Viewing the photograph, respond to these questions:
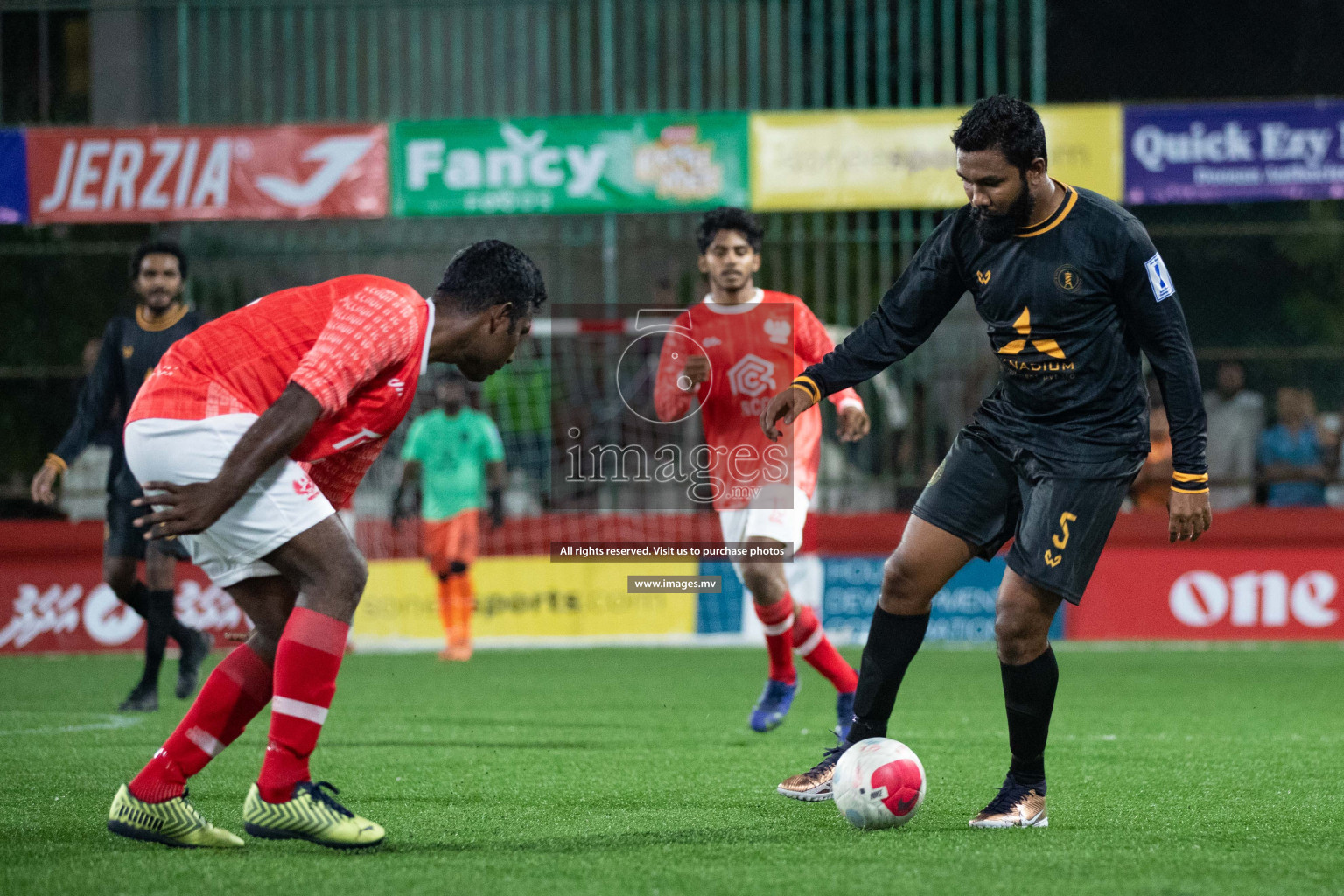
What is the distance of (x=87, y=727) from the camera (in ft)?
24.7

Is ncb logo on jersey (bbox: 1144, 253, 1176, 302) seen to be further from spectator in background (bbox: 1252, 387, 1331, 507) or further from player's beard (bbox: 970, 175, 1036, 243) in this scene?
spectator in background (bbox: 1252, 387, 1331, 507)

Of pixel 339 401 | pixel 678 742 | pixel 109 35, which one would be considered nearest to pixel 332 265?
pixel 109 35

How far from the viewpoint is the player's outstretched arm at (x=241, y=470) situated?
3965 mm

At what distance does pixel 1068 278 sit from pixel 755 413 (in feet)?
9.08

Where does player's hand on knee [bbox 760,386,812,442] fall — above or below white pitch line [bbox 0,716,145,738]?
above

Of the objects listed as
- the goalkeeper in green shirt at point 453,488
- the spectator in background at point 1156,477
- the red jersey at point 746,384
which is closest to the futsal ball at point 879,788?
the red jersey at point 746,384

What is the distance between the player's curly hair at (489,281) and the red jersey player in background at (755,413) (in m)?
2.46

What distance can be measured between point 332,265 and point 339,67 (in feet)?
14.2

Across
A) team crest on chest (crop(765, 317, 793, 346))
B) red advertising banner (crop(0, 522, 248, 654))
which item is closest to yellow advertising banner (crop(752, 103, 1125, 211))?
red advertising banner (crop(0, 522, 248, 654))

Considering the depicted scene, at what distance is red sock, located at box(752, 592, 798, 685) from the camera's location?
275 inches

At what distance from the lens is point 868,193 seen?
43.1ft

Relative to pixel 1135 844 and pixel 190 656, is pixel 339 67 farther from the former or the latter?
pixel 1135 844

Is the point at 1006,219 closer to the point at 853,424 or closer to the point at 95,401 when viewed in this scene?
the point at 853,424

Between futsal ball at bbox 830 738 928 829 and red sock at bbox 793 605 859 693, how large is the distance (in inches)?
81.3
